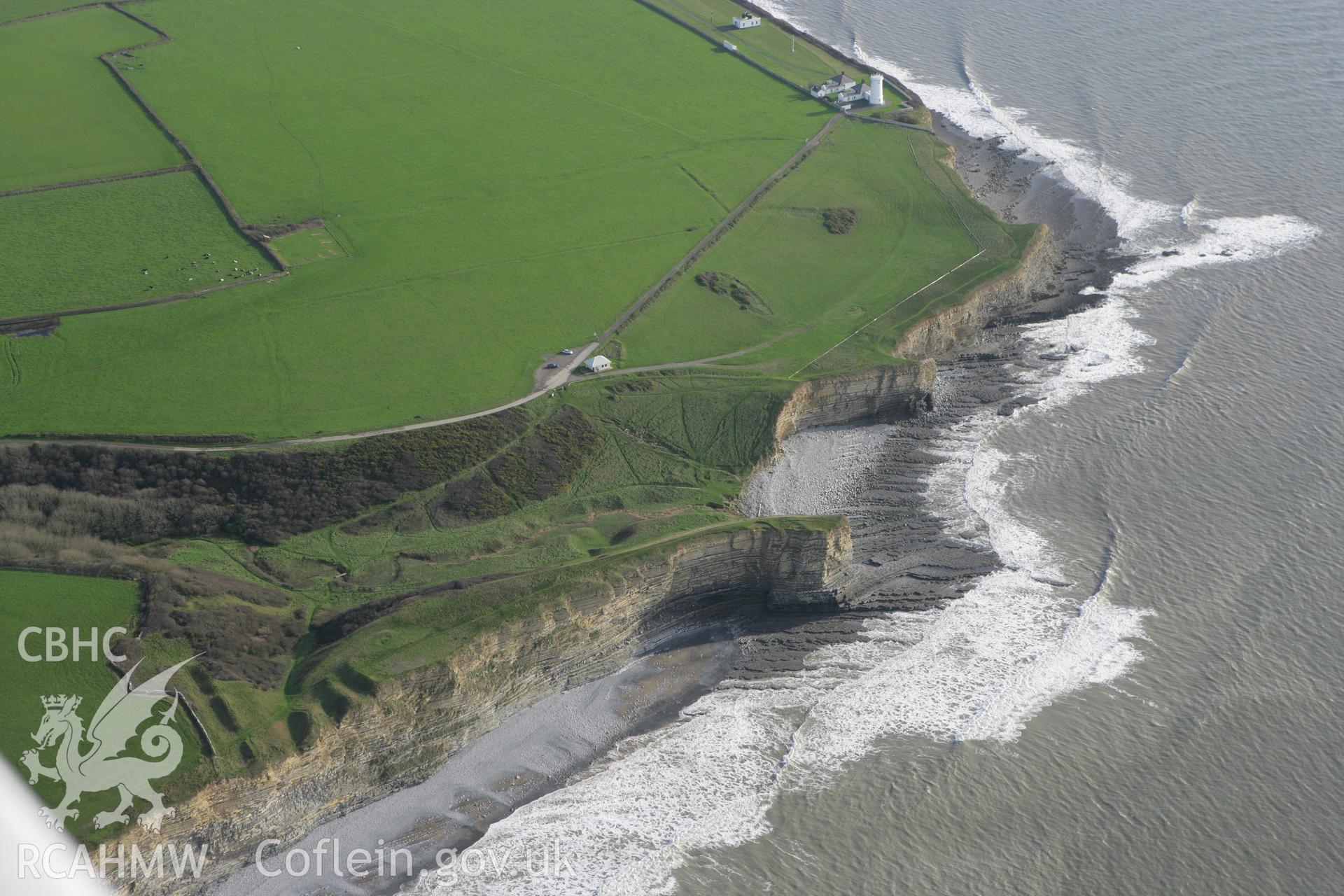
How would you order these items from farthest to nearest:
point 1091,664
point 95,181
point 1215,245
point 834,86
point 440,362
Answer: point 834,86 → point 1215,245 → point 95,181 → point 440,362 → point 1091,664

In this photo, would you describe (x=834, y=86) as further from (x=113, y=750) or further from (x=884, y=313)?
(x=113, y=750)

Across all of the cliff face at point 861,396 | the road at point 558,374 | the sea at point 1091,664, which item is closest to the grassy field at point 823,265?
the road at point 558,374

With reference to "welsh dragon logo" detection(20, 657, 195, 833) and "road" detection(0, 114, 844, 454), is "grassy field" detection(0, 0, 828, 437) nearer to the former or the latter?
"road" detection(0, 114, 844, 454)

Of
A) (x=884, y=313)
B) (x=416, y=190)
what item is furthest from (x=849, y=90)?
(x=416, y=190)

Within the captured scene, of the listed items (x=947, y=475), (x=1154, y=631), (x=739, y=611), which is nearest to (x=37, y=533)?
(x=739, y=611)

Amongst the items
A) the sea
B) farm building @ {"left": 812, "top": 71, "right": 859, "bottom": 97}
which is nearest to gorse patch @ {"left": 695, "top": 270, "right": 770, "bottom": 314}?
the sea

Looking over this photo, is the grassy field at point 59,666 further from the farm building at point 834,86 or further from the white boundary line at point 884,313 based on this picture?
the farm building at point 834,86

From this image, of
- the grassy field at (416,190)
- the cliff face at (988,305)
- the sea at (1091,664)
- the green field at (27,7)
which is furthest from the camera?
the green field at (27,7)
